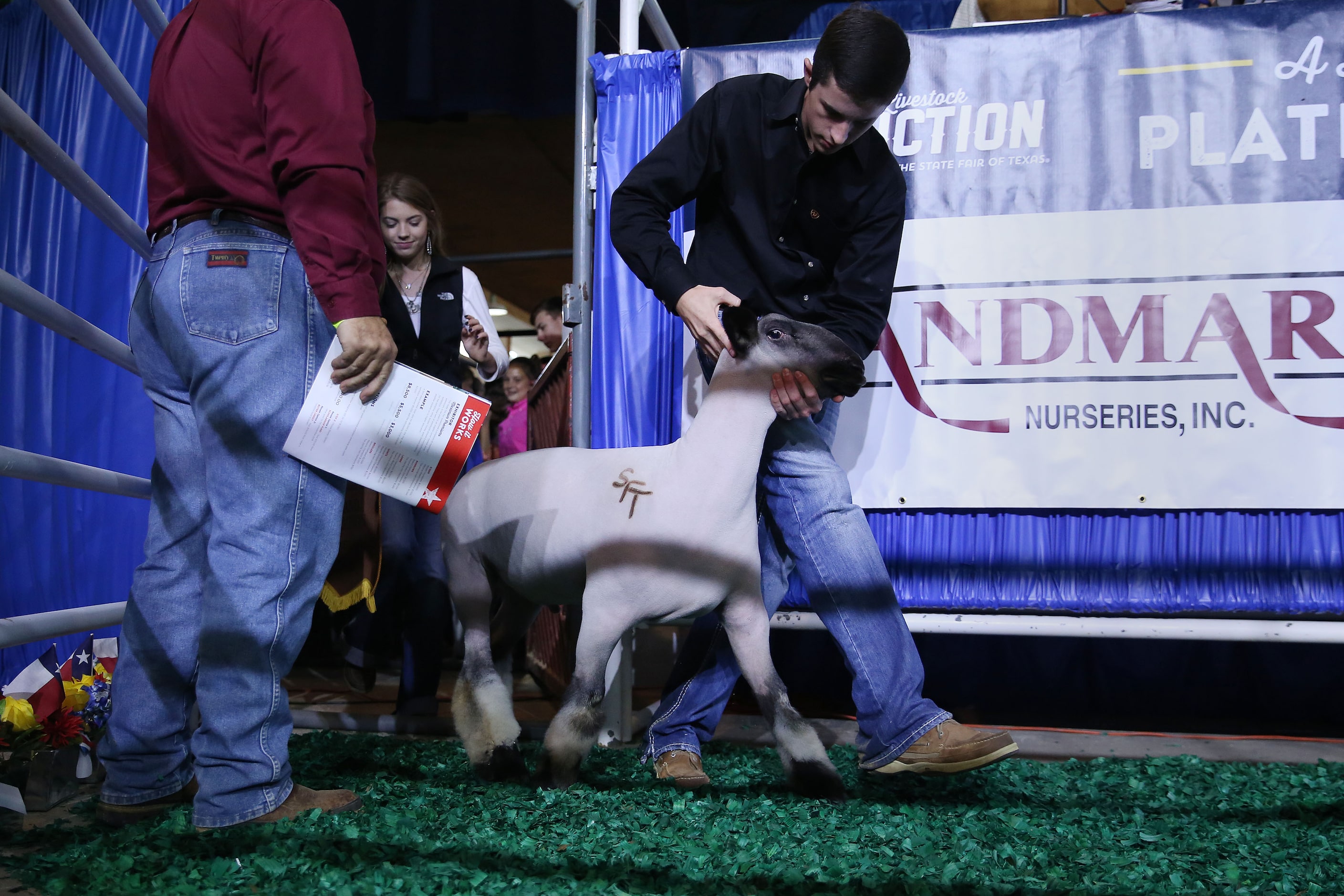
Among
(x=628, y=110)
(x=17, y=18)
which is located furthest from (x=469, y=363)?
(x=17, y=18)

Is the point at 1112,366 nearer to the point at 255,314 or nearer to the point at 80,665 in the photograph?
the point at 255,314

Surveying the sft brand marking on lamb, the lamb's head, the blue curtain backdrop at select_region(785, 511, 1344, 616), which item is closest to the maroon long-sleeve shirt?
the sft brand marking on lamb

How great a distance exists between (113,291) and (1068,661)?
3751 mm

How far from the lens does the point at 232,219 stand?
55.5 inches

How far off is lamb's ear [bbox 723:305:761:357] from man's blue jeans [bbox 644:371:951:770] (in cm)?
24

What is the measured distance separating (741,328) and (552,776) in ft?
2.93

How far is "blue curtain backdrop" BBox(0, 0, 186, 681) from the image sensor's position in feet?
11.2

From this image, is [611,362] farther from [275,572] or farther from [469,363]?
[275,572]

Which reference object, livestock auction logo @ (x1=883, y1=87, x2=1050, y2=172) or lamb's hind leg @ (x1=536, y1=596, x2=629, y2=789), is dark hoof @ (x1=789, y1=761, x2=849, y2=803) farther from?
livestock auction logo @ (x1=883, y1=87, x2=1050, y2=172)

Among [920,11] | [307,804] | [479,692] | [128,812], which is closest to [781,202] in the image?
[479,692]

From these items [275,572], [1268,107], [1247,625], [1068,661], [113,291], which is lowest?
[1068,661]

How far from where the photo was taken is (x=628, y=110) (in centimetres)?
250

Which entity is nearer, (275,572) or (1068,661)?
(275,572)

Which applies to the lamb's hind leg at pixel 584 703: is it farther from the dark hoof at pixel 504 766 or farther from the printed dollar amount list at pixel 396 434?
the printed dollar amount list at pixel 396 434
